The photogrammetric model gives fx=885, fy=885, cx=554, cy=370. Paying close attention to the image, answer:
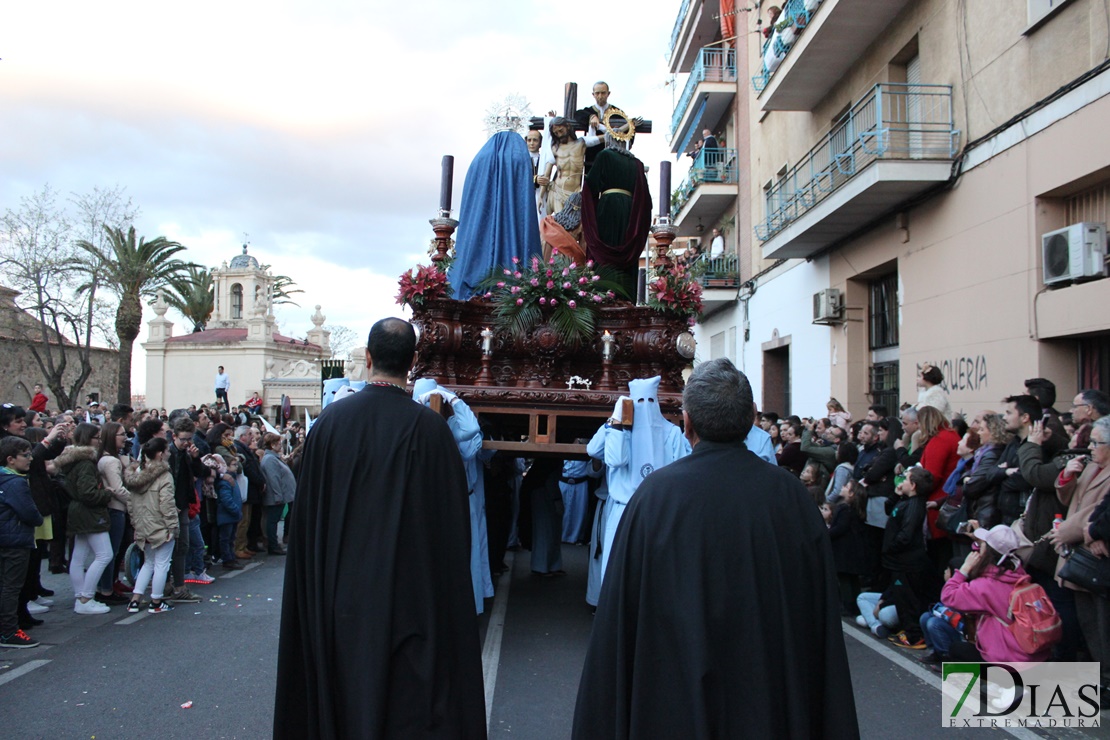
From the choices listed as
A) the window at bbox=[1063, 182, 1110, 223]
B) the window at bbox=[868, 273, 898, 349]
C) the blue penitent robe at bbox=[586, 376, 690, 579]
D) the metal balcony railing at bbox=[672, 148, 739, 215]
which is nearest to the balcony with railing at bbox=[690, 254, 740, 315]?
the metal balcony railing at bbox=[672, 148, 739, 215]

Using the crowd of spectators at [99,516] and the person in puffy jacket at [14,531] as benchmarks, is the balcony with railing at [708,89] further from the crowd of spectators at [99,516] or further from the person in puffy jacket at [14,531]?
the person in puffy jacket at [14,531]

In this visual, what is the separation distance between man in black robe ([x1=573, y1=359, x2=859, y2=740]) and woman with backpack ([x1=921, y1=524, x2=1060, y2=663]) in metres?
3.69

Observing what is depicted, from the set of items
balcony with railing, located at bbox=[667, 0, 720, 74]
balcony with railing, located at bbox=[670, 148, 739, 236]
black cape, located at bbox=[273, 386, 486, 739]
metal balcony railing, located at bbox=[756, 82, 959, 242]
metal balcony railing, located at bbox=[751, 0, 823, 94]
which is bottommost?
black cape, located at bbox=[273, 386, 486, 739]

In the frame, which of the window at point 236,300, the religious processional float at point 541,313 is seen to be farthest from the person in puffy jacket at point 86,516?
the window at point 236,300

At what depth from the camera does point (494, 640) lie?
6.82 meters

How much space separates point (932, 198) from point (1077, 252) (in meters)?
3.49

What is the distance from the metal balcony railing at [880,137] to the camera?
454 inches

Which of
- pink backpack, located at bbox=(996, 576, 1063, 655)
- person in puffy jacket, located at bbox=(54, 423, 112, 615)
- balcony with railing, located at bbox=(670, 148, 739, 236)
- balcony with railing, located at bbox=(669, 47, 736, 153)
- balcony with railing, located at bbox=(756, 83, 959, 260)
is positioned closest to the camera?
pink backpack, located at bbox=(996, 576, 1063, 655)

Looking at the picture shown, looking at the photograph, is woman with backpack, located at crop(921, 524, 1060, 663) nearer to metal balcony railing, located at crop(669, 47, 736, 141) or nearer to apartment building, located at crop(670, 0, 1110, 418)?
apartment building, located at crop(670, 0, 1110, 418)

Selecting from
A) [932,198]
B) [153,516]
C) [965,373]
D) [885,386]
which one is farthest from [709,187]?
[153,516]

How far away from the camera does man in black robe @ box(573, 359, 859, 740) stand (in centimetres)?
251

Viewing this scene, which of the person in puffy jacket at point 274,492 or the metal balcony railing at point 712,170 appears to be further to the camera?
the metal balcony railing at point 712,170

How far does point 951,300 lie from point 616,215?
18.8 feet

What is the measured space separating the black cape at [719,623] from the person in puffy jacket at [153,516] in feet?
20.9
